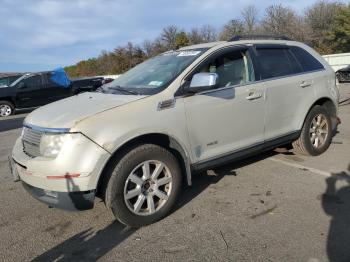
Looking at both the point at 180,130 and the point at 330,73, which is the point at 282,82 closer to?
the point at 330,73

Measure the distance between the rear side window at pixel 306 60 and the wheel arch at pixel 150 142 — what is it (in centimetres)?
265

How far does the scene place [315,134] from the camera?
628 centimetres

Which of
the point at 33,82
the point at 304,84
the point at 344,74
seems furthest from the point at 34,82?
the point at 344,74

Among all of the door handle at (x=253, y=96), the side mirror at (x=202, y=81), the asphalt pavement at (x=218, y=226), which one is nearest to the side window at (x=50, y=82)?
the asphalt pavement at (x=218, y=226)

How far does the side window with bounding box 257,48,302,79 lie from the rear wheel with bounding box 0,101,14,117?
14807mm

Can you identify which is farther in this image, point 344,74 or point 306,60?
point 344,74

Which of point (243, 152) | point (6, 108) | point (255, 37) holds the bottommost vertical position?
point (6, 108)

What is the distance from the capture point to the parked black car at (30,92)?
17766mm

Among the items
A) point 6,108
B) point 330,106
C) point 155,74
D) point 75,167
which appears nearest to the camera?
point 75,167

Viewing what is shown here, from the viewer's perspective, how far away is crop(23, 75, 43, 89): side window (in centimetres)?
1820

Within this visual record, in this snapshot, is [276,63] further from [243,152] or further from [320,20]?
[320,20]

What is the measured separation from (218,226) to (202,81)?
1515 mm

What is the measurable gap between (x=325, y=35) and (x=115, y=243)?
167 feet

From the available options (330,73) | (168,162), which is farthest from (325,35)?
(168,162)
